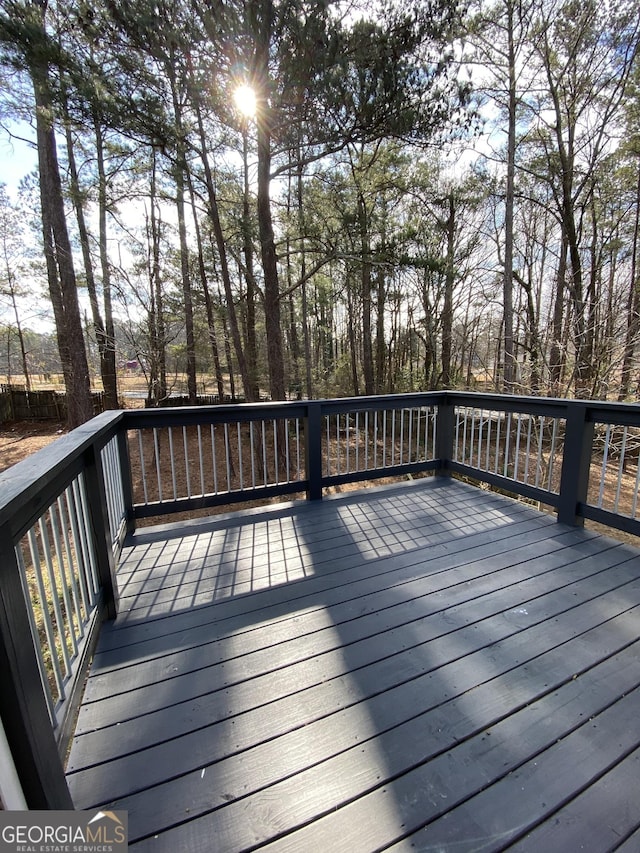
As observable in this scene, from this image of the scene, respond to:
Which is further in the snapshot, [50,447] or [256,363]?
[256,363]

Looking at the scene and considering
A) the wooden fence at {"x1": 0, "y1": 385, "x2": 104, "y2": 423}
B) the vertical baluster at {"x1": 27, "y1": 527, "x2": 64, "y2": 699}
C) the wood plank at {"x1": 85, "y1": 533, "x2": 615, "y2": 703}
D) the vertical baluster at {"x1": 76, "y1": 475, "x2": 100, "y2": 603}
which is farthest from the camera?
the wooden fence at {"x1": 0, "y1": 385, "x2": 104, "y2": 423}

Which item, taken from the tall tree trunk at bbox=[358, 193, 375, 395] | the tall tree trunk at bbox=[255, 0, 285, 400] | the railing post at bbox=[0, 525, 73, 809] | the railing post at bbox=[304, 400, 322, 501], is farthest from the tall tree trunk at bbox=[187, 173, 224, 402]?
the railing post at bbox=[0, 525, 73, 809]

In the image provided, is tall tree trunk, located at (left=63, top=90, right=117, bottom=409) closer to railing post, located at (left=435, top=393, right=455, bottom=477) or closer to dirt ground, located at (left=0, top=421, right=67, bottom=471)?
dirt ground, located at (left=0, top=421, right=67, bottom=471)

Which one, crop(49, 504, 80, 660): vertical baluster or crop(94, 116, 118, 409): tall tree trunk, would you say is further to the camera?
crop(94, 116, 118, 409): tall tree trunk

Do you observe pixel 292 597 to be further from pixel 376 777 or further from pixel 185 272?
pixel 185 272

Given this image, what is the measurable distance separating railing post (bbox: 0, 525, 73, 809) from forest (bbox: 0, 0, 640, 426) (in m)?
5.68

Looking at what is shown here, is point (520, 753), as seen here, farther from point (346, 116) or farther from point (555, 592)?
point (346, 116)

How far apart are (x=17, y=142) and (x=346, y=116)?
6.93m

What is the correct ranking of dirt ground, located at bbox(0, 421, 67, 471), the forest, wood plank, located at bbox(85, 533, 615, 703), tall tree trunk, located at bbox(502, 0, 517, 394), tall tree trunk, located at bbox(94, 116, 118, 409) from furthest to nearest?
dirt ground, located at bbox(0, 421, 67, 471) < tall tree trunk, located at bbox(94, 116, 118, 409) < tall tree trunk, located at bbox(502, 0, 517, 394) < the forest < wood plank, located at bbox(85, 533, 615, 703)

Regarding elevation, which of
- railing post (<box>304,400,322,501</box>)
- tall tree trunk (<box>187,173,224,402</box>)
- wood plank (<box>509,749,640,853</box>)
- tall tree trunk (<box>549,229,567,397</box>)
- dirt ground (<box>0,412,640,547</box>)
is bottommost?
dirt ground (<box>0,412,640,547</box>)

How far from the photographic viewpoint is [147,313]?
9.28m

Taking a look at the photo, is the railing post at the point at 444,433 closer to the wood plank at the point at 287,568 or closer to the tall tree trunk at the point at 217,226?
the wood plank at the point at 287,568

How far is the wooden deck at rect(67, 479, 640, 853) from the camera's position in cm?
109

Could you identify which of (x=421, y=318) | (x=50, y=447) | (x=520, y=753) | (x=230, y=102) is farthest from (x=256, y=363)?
(x=520, y=753)
